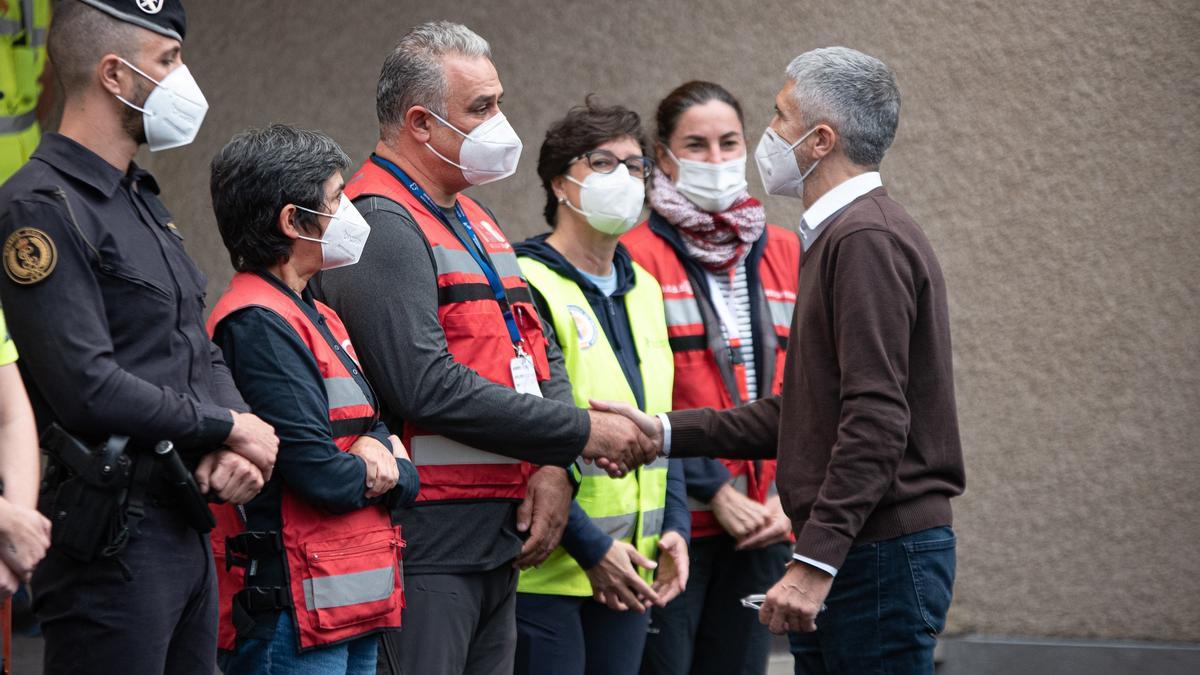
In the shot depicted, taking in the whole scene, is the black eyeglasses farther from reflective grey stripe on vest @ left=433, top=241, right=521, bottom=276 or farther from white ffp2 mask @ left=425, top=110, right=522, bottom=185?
reflective grey stripe on vest @ left=433, top=241, right=521, bottom=276

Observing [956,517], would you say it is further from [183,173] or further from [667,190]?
[183,173]

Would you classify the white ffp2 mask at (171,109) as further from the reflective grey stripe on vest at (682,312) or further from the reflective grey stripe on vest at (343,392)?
the reflective grey stripe on vest at (682,312)

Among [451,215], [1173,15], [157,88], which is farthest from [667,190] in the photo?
[1173,15]

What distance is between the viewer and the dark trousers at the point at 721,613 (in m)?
4.09

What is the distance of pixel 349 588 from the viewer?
2.83 m

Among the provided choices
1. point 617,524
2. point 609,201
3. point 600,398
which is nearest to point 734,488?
point 617,524

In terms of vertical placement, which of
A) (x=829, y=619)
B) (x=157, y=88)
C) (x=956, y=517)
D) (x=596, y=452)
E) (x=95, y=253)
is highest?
(x=157, y=88)

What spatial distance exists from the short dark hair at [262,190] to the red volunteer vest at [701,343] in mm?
1478

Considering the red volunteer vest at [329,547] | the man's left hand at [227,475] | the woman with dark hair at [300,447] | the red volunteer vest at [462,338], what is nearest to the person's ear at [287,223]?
the woman with dark hair at [300,447]

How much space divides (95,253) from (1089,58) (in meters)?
4.43

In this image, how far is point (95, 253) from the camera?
2.51 m

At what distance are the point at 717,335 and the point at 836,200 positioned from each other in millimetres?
1072

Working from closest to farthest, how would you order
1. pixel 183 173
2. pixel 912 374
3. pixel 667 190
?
1. pixel 912 374
2. pixel 667 190
3. pixel 183 173

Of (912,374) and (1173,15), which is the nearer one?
(912,374)
